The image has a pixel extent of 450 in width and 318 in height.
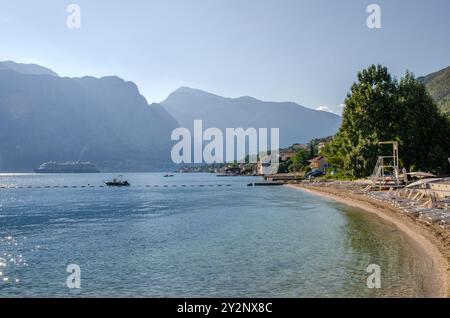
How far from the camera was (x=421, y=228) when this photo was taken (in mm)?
27719

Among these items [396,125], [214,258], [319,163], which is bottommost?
[214,258]

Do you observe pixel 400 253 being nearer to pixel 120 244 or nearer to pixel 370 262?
pixel 370 262

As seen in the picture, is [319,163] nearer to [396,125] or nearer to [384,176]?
[396,125]

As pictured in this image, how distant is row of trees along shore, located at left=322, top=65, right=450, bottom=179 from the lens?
57.6 m

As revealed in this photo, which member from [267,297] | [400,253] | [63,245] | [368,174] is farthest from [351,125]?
[267,297]

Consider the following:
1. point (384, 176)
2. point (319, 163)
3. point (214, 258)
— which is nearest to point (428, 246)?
point (214, 258)

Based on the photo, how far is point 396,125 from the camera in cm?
5944

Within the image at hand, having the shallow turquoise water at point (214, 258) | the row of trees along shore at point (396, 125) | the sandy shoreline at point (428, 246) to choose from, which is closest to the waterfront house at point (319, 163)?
the row of trees along shore at point (396, 125)

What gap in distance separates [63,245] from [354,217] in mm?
25269

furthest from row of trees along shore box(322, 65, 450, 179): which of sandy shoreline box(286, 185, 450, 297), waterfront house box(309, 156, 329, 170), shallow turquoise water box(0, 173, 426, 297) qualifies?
waterfront house box(309, 156, 329, 170)

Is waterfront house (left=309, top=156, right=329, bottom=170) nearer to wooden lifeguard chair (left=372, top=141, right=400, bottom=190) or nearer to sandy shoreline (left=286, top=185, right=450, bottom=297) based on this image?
wooden lifeguard chair (left=372, top=141, right=400, bottom=190)

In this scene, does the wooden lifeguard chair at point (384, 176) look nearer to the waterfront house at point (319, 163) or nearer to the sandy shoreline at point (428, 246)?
the sandy shoreline at point (428, 246)

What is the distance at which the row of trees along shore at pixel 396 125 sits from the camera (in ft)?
189

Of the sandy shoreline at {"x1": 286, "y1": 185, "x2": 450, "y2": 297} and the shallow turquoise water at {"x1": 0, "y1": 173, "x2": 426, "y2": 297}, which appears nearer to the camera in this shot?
the sandy shoreline at {"x1": 286, "y1": 185, "x2": 450, "y2": 297}
